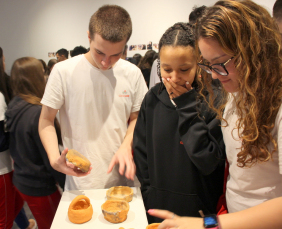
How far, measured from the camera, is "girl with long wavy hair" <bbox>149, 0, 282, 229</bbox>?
2.62ft

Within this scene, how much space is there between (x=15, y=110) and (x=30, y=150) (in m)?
0.33

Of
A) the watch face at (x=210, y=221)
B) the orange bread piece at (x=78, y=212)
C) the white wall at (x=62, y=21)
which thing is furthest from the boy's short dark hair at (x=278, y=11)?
the white wall at (x=62, y=21)

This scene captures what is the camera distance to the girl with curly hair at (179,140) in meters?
1.15

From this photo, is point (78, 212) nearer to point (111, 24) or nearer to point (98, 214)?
point (98, 214)

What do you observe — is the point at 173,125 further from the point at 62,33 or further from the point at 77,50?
the point at 62,33

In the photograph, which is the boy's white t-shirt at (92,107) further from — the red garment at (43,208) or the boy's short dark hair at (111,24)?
the red garment at (43,208)

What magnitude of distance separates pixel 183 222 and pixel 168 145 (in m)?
0.52

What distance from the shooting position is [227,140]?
1.05 m

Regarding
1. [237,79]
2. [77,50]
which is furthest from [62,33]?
[237,79]

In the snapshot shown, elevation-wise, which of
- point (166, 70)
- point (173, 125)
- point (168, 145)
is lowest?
point (168, 145)

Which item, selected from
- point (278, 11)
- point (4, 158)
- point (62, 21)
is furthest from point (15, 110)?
point (62, 21)

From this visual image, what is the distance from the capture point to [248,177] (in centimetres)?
96

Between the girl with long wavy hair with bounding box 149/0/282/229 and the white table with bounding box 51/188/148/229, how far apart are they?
379 millimetres

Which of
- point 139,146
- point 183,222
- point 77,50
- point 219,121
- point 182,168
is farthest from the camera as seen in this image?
point 77,50
